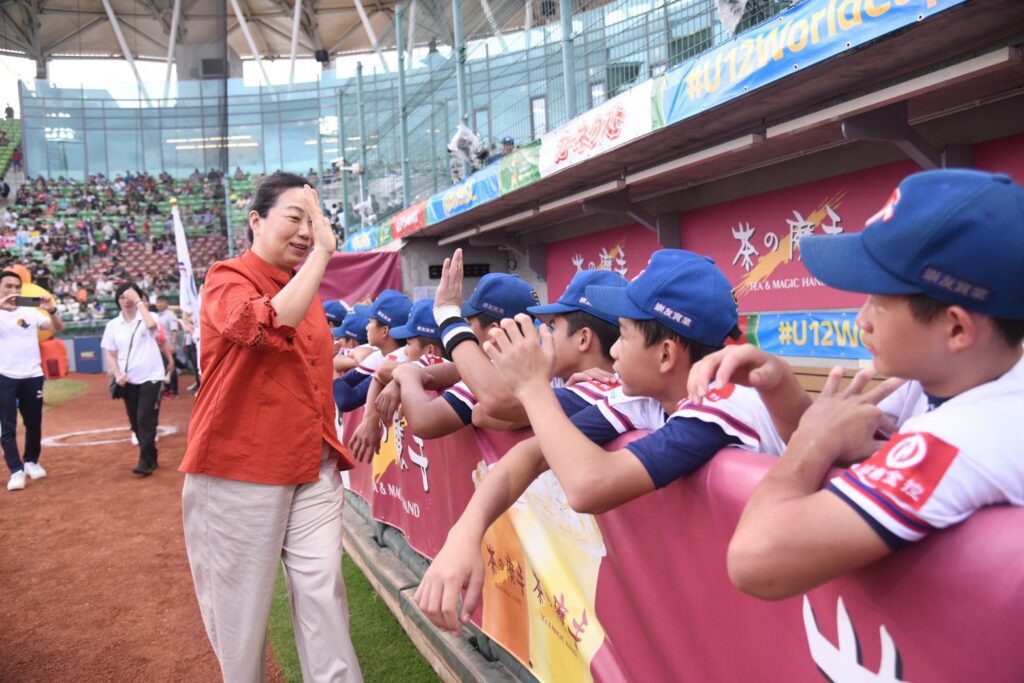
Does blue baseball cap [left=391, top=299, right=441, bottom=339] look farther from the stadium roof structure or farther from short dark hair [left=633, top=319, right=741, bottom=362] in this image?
the stadium roof structure

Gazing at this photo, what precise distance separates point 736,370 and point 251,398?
1593 millimetres

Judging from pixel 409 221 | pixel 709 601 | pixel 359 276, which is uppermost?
pixel 409 221

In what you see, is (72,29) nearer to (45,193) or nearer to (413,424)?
(45,193)

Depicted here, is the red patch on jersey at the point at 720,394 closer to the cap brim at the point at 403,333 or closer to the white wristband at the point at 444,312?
the white wristband at the point at 444,312

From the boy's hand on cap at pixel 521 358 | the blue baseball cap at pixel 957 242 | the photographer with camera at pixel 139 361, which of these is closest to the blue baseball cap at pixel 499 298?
the boy's hand on cap at pixel 521 358

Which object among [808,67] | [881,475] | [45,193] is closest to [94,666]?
[881,475]

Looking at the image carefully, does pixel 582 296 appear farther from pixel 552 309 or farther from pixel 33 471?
pixel 33 471

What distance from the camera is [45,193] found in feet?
119

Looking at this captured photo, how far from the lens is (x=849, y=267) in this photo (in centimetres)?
111

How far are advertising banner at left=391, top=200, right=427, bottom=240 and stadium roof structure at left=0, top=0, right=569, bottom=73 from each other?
1181 inches

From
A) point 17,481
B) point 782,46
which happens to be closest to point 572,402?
point 782,46

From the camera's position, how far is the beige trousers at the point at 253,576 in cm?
238

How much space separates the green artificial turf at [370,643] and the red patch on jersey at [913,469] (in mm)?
2575

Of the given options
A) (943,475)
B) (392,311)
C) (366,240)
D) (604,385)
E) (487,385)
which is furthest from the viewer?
(366,240)
